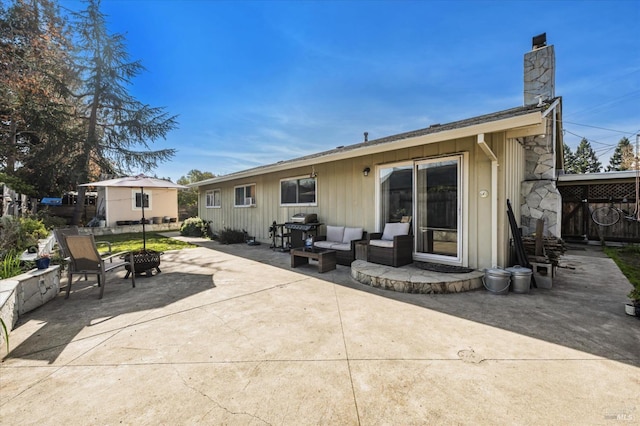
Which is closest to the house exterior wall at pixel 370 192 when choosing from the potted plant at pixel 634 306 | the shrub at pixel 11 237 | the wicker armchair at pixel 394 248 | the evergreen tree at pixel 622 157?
the wicker armchair at pixel 394 248

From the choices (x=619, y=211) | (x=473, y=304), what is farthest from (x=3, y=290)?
(x=619, y=211)

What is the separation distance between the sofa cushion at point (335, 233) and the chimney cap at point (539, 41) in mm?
6853

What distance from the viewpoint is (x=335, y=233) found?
6742mm

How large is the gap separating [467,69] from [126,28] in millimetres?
17993

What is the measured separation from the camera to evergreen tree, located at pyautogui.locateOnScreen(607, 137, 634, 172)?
2045cm

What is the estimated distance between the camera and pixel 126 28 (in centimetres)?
1486

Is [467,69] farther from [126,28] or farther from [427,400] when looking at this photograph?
[126,28]

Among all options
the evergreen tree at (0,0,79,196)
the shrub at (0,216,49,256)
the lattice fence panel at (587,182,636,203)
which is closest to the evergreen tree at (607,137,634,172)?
the lattice fence panel at (587,182,636,203)

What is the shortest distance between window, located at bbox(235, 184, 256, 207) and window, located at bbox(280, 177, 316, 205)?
185 centimetres

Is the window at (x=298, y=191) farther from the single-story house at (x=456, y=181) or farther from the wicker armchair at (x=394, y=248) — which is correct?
the wicker armchair at (x=394, y=248)

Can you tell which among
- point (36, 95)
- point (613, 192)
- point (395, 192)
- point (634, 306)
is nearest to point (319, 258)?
point (395, 192)

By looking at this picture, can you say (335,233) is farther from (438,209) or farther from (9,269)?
(9,269)

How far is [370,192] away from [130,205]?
14844 millimetres

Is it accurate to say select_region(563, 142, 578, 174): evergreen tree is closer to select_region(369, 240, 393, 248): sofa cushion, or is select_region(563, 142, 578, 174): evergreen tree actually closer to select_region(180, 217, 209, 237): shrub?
select_region(369, 240, 393, 248): sofa cushion
